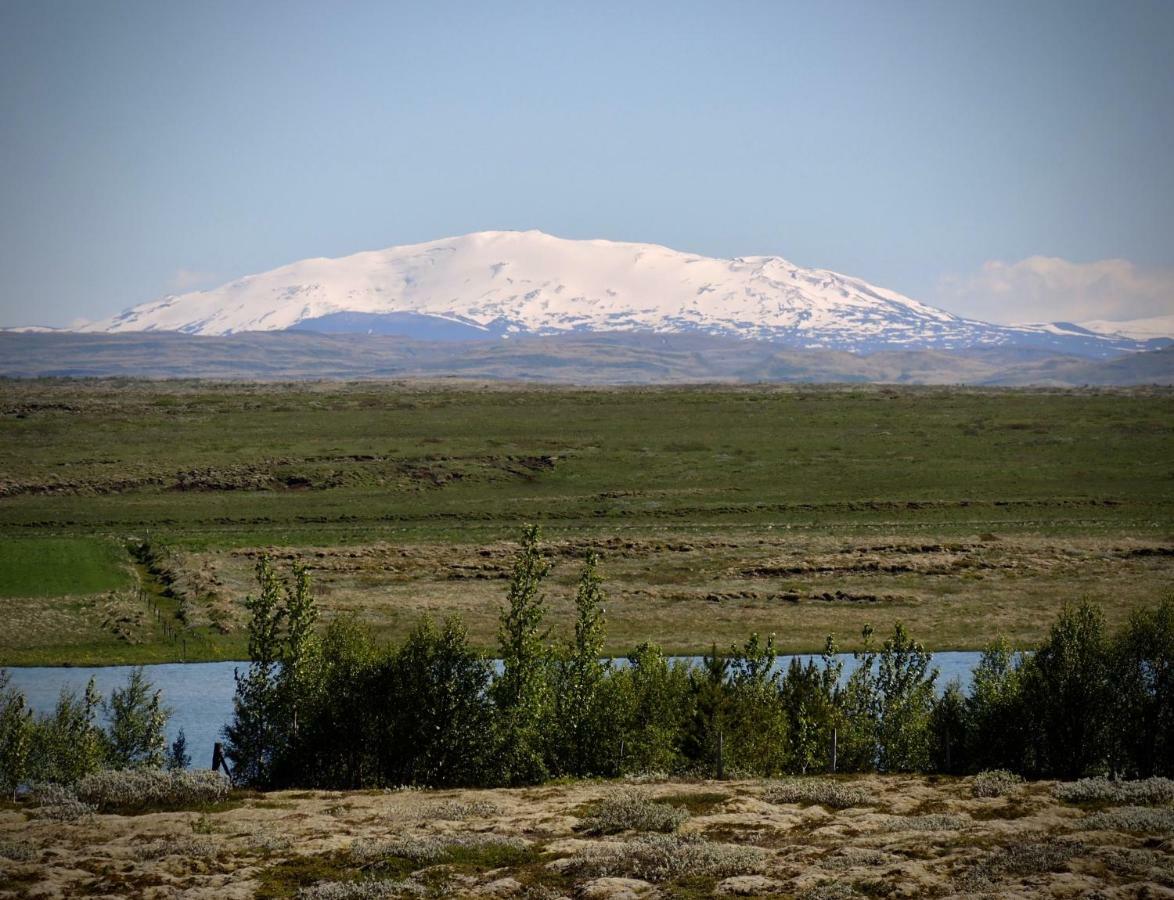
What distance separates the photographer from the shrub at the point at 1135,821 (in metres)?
35.9

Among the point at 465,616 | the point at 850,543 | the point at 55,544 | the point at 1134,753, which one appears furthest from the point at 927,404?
the point at 1134,753

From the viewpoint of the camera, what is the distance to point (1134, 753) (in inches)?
2099

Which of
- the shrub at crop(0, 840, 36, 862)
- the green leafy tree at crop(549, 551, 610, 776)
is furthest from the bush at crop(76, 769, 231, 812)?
the green leafy tree at crop(549, 551, 610, 776)

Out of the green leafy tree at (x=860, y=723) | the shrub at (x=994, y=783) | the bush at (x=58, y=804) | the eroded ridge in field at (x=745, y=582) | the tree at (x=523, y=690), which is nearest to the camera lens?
the bush at (x=58, y=804)

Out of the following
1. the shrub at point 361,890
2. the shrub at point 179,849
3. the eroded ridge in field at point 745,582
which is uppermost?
the shrub at point 361,890

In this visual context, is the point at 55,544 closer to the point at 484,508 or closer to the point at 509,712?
the point at 484,508

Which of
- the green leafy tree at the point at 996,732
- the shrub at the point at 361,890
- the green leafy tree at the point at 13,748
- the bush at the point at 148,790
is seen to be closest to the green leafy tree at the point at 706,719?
the green leafy tree at the point at 996,732

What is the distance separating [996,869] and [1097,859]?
2.70 m

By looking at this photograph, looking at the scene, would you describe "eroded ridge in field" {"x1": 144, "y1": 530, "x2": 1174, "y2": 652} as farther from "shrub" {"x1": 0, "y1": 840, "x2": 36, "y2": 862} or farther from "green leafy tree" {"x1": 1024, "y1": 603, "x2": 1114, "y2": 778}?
"shrub" {"x1": 0, "y1": 840, "x2": 36, "y2": 862}

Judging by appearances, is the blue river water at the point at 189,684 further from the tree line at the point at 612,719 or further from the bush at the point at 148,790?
the bush at the point at 148,790

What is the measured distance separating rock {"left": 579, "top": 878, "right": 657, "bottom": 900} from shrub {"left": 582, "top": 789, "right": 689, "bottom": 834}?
188 inches

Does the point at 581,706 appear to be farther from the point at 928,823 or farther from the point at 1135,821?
the point at 1135,821

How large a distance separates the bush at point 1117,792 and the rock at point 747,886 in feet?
44.0

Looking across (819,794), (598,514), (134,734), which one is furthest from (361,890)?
(598,514)
